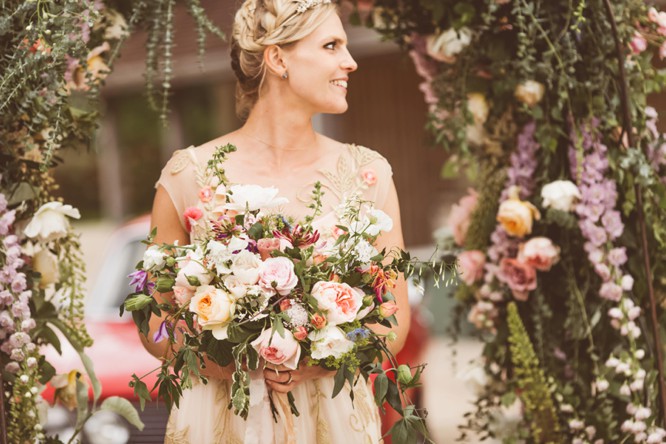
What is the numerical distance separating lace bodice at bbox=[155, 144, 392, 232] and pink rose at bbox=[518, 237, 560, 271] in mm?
890

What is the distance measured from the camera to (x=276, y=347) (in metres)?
2.45

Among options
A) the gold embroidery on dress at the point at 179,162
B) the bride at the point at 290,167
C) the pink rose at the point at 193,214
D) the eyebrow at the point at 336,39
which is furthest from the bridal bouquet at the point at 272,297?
the eyebrow at the point at 336,39

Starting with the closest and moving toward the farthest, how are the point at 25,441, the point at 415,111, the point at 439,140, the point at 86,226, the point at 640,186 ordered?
the point at 25,441 → the point at 640,186 → the point at 439,140 → the point at 415,111 → the point at 86,226

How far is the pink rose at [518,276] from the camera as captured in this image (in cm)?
375

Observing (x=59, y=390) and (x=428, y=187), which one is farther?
(x=428, y=187)

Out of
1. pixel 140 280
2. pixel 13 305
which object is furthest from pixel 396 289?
pixel 13 305

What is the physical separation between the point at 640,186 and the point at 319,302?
4.89 ft

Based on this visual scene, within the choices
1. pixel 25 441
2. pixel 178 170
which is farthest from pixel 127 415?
pixel 178 170

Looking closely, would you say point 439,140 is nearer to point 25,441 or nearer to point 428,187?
point 25,441

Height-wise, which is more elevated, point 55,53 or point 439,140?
point 55,53

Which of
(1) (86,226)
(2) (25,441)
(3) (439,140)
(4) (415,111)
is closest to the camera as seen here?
(2) (25,441)

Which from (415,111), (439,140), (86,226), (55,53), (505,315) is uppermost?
(55,53)

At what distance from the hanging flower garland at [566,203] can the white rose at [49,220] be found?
1403 mm

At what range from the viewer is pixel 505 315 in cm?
393
